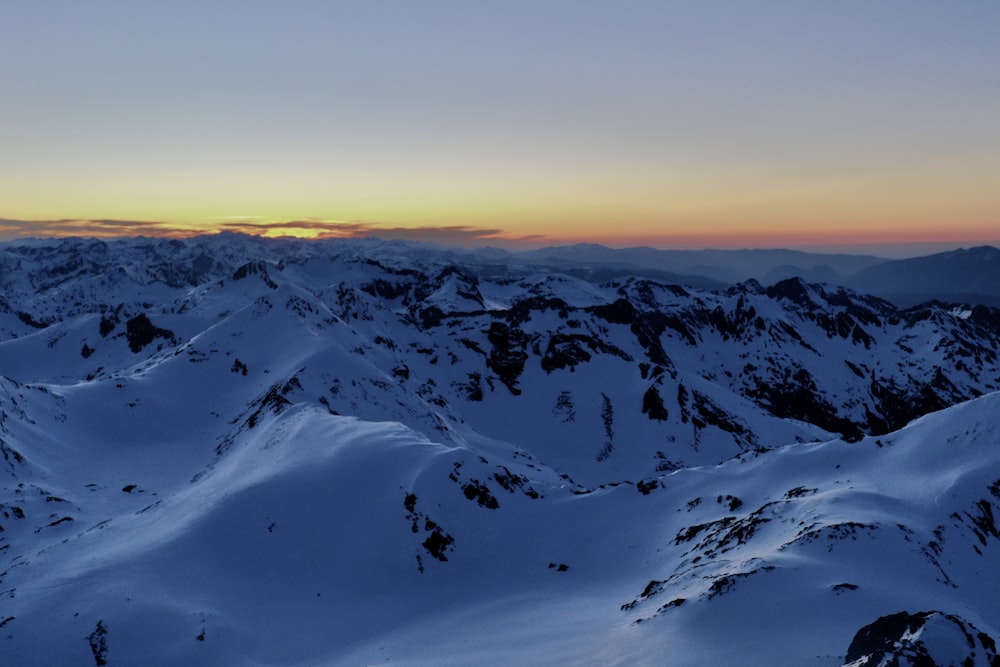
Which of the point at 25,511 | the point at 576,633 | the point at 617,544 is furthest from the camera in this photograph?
the point at 25,511

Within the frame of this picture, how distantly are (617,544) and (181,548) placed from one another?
120 feet

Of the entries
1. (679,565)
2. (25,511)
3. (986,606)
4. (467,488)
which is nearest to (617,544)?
(679,565)

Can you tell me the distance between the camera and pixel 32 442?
78.6 m

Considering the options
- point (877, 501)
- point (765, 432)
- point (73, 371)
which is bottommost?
point (765, 432)

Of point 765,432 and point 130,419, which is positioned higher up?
point 130,419

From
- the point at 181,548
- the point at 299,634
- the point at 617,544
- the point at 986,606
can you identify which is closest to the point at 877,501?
the point at 986,606

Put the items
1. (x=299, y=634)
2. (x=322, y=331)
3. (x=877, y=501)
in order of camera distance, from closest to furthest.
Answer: (x=299, y=634) < (x=877, y=501) < (x=322, y=331)

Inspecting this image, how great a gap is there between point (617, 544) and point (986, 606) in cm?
2574

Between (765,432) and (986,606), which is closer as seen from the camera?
(986,606)

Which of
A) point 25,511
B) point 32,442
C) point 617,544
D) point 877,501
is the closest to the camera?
point 877,501

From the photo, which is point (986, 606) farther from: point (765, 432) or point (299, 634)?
point (765, 432)

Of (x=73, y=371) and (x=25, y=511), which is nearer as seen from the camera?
(x=25, y=511)

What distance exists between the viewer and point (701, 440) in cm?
16362

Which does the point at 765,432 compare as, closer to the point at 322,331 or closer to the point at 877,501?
the point at 322,331
